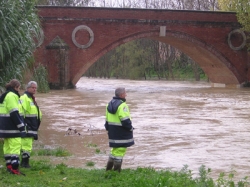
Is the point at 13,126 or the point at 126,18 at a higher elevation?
the point at 126,18

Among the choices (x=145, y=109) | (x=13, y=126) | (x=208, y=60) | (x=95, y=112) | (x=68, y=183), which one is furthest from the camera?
(x=208, y=60)

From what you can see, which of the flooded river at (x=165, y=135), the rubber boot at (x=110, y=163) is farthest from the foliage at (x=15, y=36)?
the rubber boot at (x=110, y=163)

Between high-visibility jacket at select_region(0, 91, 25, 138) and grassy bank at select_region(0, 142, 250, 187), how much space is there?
57 cm

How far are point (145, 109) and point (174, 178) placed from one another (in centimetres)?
1272

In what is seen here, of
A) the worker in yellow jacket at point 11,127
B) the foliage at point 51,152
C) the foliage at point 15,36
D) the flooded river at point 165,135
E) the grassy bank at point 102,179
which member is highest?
the foliage at point 15,36

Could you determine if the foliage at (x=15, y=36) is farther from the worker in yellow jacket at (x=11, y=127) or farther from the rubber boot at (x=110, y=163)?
the rubber boot at (x=110, y=163)

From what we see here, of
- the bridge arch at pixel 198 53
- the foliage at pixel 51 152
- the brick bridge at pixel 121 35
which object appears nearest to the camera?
the foliage at pixel 51 152

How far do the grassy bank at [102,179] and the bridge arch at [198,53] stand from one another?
25110 mm

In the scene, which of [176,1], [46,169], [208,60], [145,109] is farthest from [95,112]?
[176,1]

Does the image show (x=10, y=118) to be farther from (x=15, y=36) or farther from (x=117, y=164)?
(x=15, y=36)

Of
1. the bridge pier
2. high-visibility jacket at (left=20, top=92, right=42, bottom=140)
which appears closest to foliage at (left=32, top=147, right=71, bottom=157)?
high-visibility jacket at (left=20, top=92, right=42, bottom=140)

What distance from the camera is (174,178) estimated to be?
687 cm

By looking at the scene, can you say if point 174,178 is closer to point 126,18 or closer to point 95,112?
point 95,112

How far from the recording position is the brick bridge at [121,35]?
31656mm
